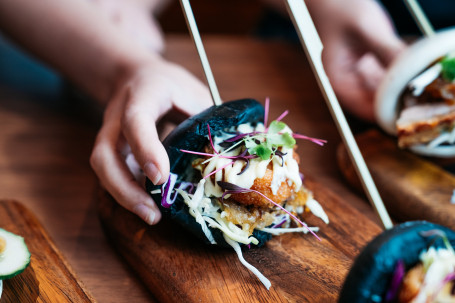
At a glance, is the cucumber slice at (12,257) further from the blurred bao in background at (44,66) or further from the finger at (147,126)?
the blurred bao in background at (44,66)

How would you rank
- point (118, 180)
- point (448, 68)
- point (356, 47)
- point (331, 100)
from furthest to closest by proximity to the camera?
point (356, 47)
point (448, 68)
point (118, 180)
point (331, 100)

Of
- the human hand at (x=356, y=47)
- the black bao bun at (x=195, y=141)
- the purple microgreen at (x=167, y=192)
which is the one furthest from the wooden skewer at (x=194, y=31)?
the human hand at (x=356, y=47)

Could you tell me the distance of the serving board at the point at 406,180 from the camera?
4.59 feet

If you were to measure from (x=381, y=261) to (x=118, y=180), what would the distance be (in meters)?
0.67

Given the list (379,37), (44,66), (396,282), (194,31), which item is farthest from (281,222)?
(44,66)

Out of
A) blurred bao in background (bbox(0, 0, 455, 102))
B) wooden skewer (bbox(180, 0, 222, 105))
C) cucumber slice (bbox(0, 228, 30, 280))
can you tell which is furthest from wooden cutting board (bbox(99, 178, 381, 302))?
blurred bao in background (bbox(0, 0, 455, 102))

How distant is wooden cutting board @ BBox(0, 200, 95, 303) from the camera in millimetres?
963

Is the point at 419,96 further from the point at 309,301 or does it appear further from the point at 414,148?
the point at 309,301

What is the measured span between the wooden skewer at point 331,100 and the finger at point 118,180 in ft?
1.63

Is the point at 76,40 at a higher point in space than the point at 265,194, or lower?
higher

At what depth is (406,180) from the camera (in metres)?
1.51

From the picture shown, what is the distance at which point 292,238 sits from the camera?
120 centimetres

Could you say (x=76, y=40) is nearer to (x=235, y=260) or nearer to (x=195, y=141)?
(x=195, y=141)

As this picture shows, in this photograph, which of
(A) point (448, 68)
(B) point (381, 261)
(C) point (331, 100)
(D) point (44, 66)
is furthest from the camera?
(D) point (44, 66)
